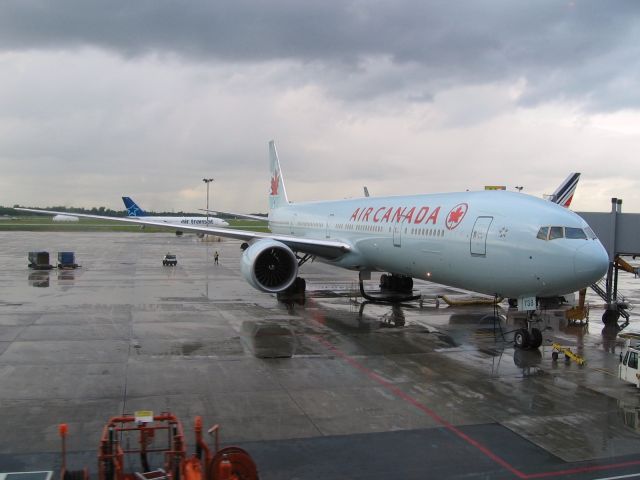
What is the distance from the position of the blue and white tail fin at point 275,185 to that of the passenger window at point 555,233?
23.3 m

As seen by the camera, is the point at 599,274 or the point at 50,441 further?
the point at 599,274

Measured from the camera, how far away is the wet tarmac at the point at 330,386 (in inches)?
309

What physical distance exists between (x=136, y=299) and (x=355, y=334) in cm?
975

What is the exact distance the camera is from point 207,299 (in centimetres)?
2230

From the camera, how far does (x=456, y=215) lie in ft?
52.4

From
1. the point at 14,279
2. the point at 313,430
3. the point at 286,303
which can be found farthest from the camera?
the point at 14,279

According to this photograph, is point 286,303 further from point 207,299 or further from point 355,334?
point 355,334

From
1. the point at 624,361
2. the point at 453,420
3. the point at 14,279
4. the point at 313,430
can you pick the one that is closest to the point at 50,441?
the point at 313,430

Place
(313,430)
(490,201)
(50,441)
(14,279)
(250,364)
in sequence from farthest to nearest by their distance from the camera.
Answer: (14,279), (490,201), (250,364), (313,430), (50,441)

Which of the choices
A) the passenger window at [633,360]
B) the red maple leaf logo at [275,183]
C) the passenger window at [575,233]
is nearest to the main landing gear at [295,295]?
the passenger window at [575,233]

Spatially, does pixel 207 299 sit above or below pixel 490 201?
below

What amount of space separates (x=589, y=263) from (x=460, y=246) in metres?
3.43

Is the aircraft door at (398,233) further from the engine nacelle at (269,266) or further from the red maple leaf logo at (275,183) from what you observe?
the red maple leaf logo at (275,183)

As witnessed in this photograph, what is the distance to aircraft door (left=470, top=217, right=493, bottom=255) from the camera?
47.8ft
